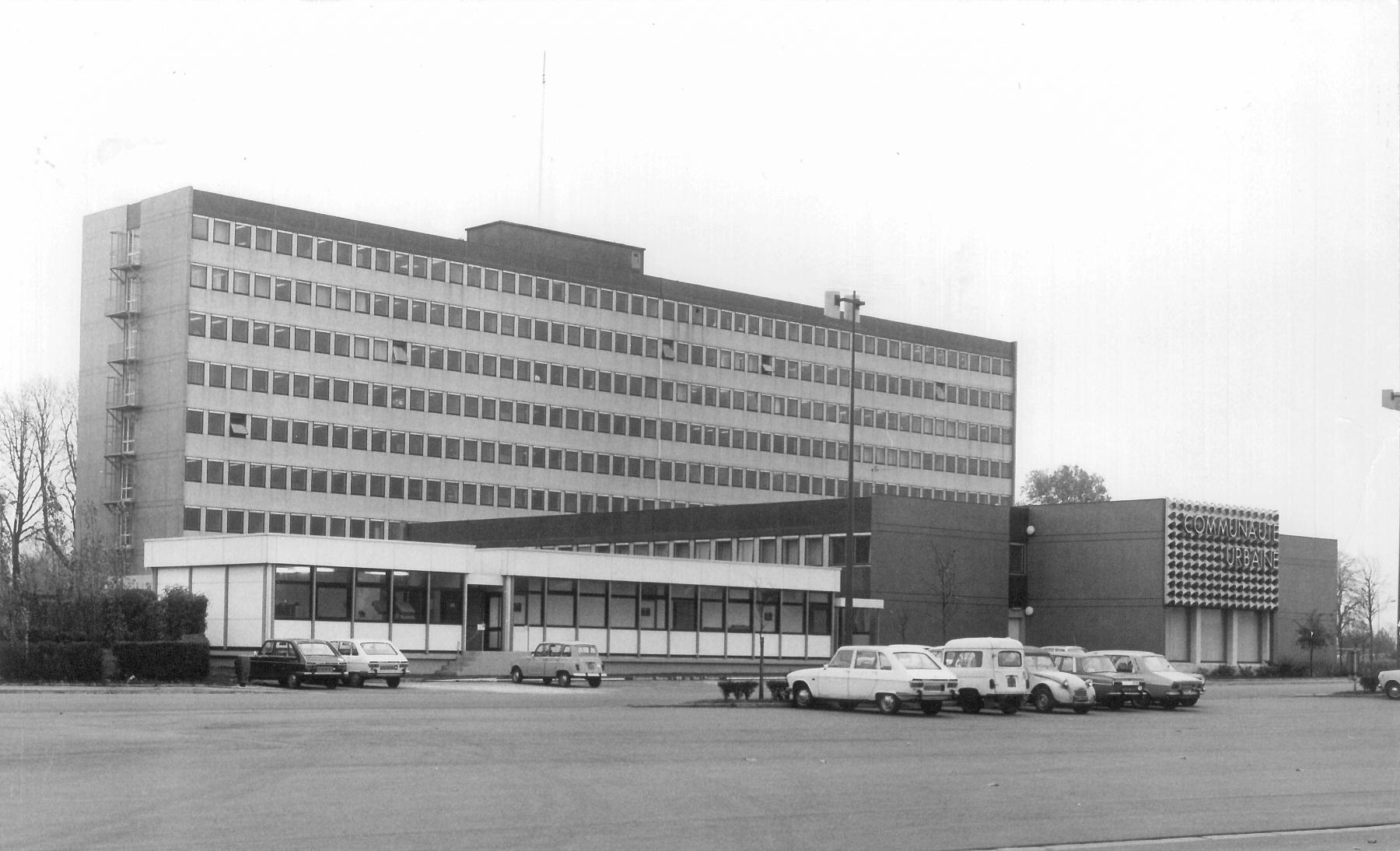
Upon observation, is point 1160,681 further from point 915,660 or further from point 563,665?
point 563,665

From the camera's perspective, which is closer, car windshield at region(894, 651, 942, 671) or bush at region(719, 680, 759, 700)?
car windshield at region(894, 651, 942, 671)

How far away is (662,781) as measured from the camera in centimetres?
1981

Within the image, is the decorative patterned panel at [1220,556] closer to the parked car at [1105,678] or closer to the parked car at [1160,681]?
the parked car at [1160,681]

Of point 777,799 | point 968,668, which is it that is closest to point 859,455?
point 968,668

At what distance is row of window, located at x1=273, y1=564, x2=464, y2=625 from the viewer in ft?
188

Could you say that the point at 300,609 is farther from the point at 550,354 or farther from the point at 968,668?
the point at 550,354

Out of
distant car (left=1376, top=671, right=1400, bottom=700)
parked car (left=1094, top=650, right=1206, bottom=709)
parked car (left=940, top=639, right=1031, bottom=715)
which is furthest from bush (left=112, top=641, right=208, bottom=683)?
distant car (left=1376, top=671, right=1400, bottom=700)

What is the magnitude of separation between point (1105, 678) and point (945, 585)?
27.6 meters

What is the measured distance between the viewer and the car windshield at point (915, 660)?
37.6 metres

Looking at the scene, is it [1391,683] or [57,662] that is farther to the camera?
[1391,683]

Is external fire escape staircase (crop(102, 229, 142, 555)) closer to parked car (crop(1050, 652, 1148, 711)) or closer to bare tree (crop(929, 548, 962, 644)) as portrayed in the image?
bare tree (crop(929, 548, 962, 644))

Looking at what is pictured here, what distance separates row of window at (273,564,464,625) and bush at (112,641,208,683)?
443cm

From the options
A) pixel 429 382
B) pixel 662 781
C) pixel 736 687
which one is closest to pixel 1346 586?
pixel 429 382

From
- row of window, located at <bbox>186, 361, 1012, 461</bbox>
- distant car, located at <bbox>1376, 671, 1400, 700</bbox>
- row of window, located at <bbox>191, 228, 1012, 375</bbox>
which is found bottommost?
distant car, located at <bbox>1376, 671, 1400, 700</bbox>
